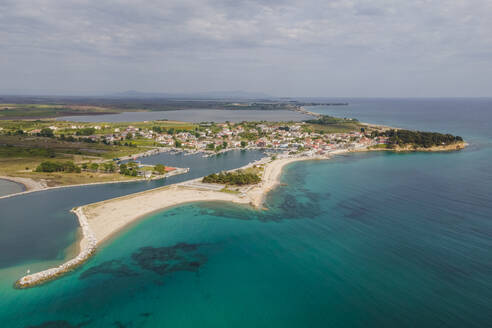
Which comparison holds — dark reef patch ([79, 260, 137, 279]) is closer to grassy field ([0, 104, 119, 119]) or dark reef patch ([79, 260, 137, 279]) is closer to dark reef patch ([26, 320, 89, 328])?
dark reef patch ([26, 320, 89, 328])

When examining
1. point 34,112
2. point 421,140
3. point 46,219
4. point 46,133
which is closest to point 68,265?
point 46,219

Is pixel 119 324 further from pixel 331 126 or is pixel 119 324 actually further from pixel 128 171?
pixel 331 126

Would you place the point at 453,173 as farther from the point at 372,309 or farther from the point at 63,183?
the point at 63,183

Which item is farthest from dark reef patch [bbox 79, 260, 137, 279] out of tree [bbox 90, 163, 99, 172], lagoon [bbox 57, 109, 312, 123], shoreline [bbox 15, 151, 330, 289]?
lagoon [bbox 57, 109, 312, 123]

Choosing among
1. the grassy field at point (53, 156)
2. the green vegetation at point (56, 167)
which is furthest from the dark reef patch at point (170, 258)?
the green vegetation at point (56, 167)

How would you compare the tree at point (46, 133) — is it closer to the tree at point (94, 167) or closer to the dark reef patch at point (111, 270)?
the tree at point (94, 167)

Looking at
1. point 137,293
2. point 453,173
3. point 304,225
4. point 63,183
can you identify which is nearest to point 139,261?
point 137,293
